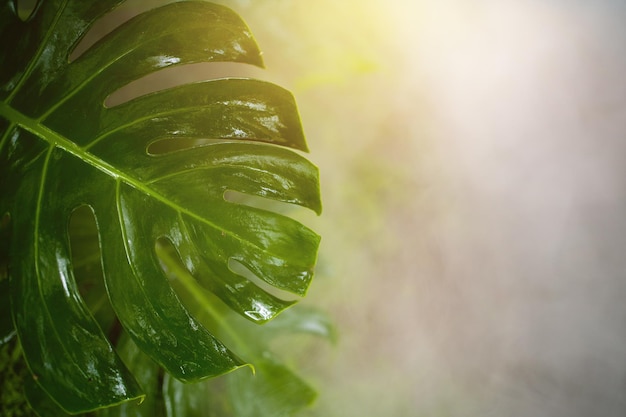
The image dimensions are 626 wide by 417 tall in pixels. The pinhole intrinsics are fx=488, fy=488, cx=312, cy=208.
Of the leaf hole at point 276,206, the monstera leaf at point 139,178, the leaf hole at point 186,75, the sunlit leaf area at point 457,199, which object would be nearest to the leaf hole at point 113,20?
the sunlit leaf area at point 457,199

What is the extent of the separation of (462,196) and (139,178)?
26.4 inches

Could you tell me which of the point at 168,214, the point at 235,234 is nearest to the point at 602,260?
the point at 235,234

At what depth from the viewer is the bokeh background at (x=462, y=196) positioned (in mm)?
973

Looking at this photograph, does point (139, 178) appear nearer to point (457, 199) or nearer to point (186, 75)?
point (186, 75)

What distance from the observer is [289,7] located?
112 centimetres

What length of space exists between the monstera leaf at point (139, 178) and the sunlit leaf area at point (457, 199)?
249 millimetres

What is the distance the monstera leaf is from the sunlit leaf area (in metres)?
0.25

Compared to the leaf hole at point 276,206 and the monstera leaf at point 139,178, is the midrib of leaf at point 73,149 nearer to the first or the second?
the monstera leaf at point 139,178

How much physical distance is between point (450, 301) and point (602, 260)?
0.30 metres

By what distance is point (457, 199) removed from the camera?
107 centimetres

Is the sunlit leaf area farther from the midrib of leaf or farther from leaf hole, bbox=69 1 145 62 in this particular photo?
the midrib of leaf

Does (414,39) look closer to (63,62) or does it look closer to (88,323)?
(63,62)

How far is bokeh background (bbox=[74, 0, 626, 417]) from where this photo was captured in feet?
3.19

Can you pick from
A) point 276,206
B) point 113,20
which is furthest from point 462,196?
point 113,20
